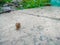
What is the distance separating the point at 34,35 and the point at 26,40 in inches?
Answer: 10.4

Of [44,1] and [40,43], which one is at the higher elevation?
[40,43]

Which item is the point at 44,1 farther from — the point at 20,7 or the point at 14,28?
the point at 14,28

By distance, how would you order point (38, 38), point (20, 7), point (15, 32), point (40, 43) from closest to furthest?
point (40, 43)
point (38, 38)
point (15, 32)
point (20, 7)

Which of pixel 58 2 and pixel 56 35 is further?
pixel 58 2

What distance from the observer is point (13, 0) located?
641cm

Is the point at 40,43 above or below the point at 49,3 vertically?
above

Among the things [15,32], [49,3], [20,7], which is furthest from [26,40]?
[49,3]

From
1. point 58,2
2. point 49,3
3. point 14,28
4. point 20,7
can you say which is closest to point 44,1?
point 49,3

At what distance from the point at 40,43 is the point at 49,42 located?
0.14 m

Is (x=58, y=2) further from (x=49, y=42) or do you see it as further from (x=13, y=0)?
(x=49, y=42)

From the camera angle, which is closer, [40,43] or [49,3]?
[40,43]

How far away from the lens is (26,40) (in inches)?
92.7

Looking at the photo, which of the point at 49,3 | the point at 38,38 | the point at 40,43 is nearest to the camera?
the point at 40,43

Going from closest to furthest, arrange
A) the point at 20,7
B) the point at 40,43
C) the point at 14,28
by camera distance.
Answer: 1. the point at 40,43
2. the point at 14,28
3. the point at 20,7
